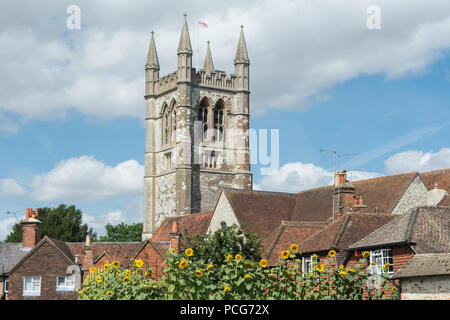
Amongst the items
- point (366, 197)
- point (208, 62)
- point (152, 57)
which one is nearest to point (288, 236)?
point (366, 197)

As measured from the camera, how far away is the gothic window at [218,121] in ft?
254

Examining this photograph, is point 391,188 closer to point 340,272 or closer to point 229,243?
point 229,243

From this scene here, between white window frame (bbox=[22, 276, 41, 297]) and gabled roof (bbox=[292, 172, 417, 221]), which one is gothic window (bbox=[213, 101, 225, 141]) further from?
white window frame (bbox=[22, 276, 41, 297])

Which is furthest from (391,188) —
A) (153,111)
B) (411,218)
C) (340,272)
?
(153,111)

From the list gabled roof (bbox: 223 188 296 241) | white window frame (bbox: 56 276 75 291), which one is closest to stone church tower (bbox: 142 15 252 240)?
gabled roof (bbox: 223 188 296 241)

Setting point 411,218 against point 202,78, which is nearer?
point 411,218

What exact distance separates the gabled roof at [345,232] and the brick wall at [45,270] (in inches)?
661

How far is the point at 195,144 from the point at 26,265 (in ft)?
116

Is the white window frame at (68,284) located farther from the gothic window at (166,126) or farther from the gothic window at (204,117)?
the gothic window at (166,126)

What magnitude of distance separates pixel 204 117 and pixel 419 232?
51916mm

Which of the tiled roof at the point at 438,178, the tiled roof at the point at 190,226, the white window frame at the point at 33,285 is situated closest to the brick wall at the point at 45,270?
the white window frame at the point at 33,285

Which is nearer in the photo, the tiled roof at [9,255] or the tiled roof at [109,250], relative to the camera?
the tiled roof at [9,255]

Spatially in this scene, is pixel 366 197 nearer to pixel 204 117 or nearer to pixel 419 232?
pixel 419 232

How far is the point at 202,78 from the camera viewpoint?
77.5m
